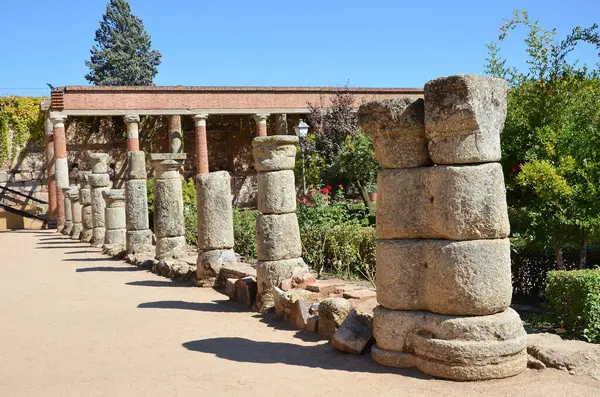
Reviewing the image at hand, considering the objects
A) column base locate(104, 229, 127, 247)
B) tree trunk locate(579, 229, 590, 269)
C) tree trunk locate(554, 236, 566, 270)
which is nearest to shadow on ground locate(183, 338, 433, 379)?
tree trunk locate(554, 236, 566, 270)

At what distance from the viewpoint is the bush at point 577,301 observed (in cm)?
559

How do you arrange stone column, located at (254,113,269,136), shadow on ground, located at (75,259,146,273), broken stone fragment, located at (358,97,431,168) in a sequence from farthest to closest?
stone column, located at (254,113,269,136) < shadow on ground, located at (75,259,146,273) < broken stone fragment, located at (358,97,431,168)

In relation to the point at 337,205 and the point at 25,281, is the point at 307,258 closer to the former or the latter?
the point at 337,205

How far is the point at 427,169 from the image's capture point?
4875 millimetres

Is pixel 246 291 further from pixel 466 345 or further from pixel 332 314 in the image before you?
pixel 466 345

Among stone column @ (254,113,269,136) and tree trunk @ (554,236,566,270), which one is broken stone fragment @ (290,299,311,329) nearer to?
tree trunk @ (554,236,566,270)

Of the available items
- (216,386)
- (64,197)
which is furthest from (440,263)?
(64,197)

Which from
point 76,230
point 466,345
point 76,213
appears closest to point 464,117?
point 466,345

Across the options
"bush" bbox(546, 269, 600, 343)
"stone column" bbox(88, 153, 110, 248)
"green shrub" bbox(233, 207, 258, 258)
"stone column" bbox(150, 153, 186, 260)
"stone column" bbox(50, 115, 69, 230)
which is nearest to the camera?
"bush" bbox(546, 269, 600, 343)

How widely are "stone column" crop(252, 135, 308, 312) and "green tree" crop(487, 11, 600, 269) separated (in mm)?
3048

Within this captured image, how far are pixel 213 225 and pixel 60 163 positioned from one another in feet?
53.6

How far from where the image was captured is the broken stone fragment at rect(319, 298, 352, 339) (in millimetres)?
6109

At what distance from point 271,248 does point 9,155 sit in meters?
23.2

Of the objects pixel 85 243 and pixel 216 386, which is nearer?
pixel 216 386
